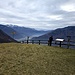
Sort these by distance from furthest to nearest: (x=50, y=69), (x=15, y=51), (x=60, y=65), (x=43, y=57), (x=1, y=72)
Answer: (x=15, y=51), (x=43, y=57), (x=60, y=65), (x=50, y=69), (x=1, y=72)

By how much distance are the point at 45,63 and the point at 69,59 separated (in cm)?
399

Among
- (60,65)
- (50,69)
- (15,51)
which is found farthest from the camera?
(15,51)

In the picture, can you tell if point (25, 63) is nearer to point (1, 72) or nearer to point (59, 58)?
point (1, 72)

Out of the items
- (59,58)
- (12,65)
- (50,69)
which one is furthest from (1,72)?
(59,58)

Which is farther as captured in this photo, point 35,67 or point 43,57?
point 43,57

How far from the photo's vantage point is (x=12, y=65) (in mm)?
19141

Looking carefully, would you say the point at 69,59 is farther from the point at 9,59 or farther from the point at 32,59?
the point at 9,59

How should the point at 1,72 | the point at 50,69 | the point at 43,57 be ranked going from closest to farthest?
the point at 1,72 → the point at 50,69 → the point at 43,57

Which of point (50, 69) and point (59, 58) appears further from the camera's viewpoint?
point (59, 58)

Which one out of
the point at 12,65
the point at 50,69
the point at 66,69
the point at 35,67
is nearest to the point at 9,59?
the point at 12,65

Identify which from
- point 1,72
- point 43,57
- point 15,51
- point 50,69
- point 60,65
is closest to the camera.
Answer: point 1,72

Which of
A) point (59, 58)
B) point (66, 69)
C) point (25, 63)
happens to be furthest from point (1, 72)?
point (59, 58)

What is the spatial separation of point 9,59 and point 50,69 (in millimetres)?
4900

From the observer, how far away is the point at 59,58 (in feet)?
76.2
